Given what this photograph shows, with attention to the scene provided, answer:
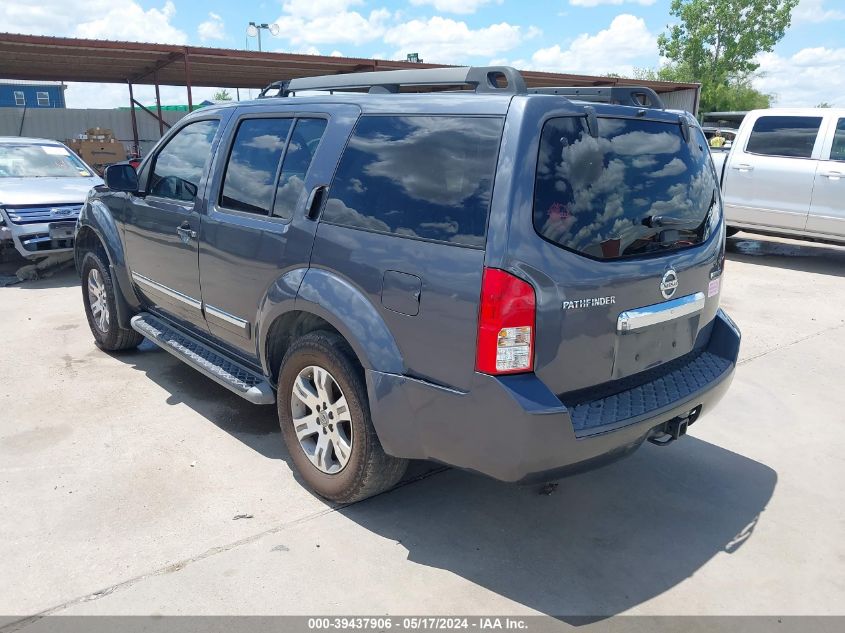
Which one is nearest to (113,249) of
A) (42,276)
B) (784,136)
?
(42,276)

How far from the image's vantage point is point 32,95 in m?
54.2

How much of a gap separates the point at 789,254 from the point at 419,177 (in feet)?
31.1

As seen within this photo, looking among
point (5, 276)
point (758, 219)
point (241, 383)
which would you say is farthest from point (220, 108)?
A: point (758, 219)

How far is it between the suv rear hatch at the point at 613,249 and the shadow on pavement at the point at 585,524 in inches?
30.1

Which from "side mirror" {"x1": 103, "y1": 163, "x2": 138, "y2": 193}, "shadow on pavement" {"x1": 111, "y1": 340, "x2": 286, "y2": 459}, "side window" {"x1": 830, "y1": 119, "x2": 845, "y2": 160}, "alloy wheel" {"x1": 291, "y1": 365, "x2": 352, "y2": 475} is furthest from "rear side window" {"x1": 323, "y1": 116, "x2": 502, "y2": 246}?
"side window" {"x1": 830, "y1": 119, "x2": 845, "y2": 160}

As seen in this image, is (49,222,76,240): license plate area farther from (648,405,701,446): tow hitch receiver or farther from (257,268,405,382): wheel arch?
(648,405,701,446): tow hitch receiver

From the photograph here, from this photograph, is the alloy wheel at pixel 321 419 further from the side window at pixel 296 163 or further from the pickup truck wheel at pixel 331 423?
the side window at pixel 296 163

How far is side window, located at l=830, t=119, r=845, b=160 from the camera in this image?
8.77 metres

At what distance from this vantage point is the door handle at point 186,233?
154 inches

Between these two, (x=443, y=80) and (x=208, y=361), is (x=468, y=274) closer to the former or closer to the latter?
(x=443, y=80)

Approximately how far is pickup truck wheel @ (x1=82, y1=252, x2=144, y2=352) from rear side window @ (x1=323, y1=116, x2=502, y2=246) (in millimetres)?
2793

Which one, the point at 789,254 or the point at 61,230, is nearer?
the point at 61,230

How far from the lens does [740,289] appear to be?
26.1 feet

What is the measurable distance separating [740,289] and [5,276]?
909cm
